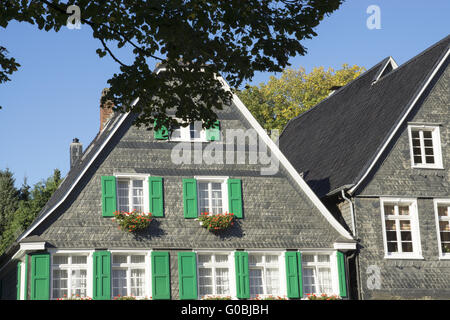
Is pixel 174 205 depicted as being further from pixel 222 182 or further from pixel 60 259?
pixel 60 259

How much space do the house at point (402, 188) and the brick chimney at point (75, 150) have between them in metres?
11.1

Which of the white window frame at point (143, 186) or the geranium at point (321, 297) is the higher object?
the white window frame at point (143, 186)

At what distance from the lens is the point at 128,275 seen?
2320 cm

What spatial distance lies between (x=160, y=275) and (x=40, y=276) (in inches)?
138

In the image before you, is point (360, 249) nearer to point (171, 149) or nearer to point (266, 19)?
point (171, 149)

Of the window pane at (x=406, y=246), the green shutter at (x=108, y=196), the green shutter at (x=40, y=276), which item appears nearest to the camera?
the green shutter at (x=40, y=276)

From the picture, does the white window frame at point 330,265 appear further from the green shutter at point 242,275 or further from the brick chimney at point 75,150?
the brick chimney at point 75,150

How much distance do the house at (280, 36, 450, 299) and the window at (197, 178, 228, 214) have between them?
381cm

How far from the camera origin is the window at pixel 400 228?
25.1 m

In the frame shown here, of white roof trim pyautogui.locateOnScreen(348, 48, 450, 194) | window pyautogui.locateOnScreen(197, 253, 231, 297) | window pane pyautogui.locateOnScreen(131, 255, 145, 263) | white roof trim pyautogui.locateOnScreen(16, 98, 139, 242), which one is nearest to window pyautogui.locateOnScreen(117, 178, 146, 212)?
white roof trim pyautogui.locateOnScreen(16, 98, 139, 242)

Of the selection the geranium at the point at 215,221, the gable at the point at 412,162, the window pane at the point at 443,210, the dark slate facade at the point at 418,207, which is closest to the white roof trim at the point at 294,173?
the dark slate facade at the point at 418,207

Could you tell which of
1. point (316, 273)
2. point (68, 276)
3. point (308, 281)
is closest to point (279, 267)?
point (308, 281)

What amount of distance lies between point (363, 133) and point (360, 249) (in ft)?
15.1
